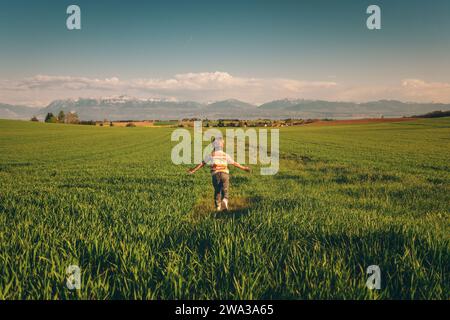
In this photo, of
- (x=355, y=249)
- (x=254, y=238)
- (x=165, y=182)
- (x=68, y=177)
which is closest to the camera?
(x=355, y=249)

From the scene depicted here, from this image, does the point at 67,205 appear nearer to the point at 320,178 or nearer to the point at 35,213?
the point at 35,213

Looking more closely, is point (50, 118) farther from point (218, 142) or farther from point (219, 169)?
point (218, 142)

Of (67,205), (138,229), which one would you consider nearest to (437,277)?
(138,229)

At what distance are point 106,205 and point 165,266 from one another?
4.45m

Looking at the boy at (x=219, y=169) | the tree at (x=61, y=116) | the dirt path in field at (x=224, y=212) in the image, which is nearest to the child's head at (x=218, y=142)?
the boy at (x=219, y=169)

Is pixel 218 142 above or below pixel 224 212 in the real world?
above

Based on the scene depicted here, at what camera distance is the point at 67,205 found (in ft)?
23.9

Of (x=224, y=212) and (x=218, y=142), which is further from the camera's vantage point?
(x=224, y=212)

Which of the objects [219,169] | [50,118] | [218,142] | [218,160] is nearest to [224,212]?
[219,169]

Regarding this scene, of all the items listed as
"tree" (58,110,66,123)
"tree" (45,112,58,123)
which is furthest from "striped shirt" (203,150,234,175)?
"tree" (58,110,66,123)

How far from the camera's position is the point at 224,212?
8117mm

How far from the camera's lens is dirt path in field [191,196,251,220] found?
768cm

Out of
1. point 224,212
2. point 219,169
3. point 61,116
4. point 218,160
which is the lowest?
point 224,212

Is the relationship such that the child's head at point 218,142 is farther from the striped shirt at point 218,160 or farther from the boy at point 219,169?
the striped shirt at point 218,160
